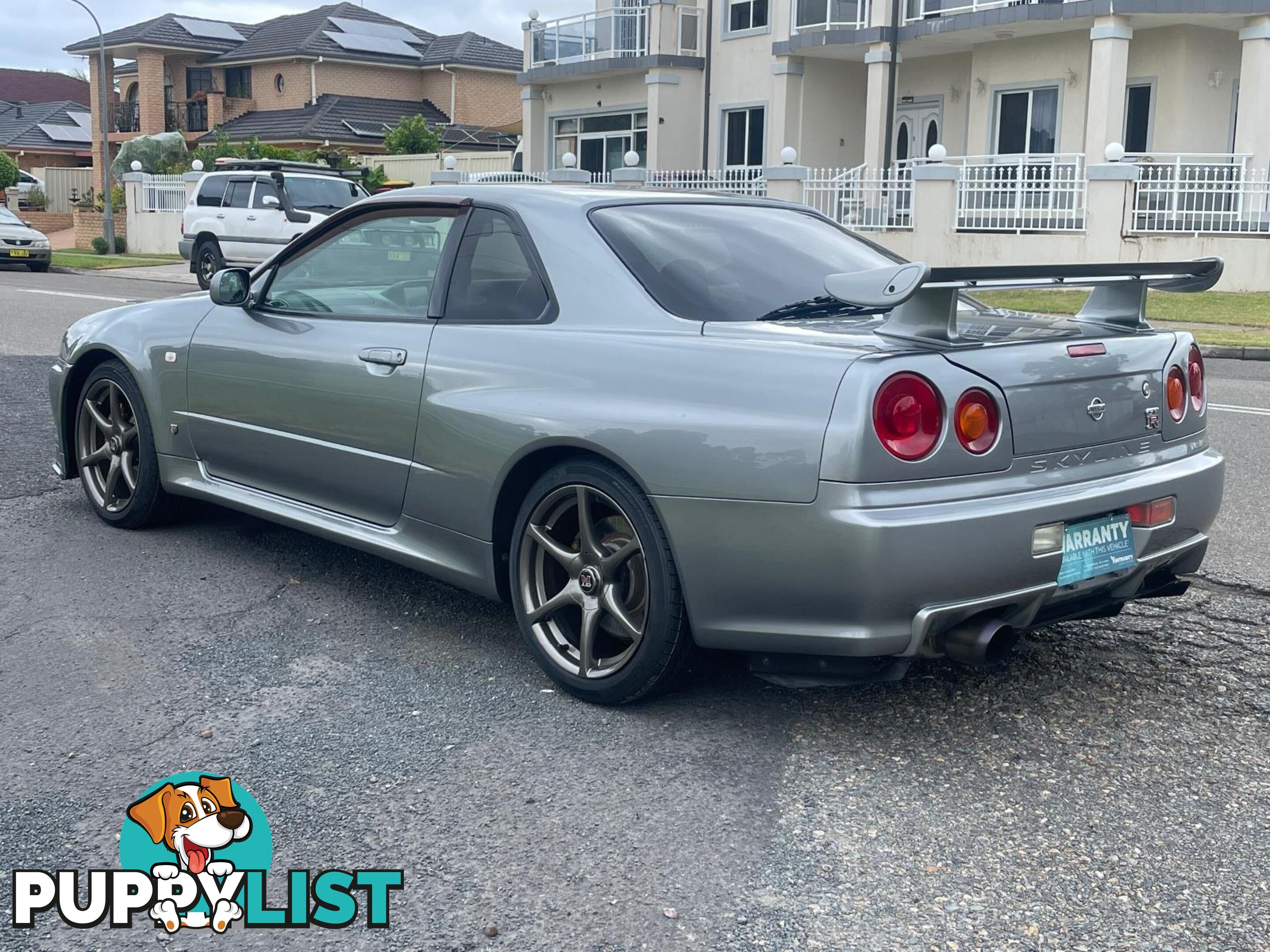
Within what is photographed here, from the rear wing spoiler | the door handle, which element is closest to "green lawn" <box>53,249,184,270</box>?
the door handle

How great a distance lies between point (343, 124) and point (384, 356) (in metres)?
47.5

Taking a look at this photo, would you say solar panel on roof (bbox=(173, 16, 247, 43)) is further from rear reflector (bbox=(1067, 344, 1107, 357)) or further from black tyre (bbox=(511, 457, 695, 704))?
rear reflector (bbox=(1067, 344, 1107, 357))

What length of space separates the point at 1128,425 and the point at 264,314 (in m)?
3.05

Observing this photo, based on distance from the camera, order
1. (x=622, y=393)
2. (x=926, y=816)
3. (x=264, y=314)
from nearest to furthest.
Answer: (x=926, y=816) → (x=622, y=393) → (x=264, y=314)

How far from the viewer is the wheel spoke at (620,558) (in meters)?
3.90

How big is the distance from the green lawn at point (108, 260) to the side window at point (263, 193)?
303 inches

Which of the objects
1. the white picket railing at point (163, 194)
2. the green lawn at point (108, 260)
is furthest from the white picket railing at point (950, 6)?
the white picket railing at point (163, 194)

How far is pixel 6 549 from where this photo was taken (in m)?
5.67

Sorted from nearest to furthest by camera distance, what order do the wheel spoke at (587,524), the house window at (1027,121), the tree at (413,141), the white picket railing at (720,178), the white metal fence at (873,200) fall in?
1. the wheel spoke at (587,524)
2. the white metal fence at (873,200)
3. the white picket railing at (720,178)
4. the house window at (1027,121)
5. the tree at (413,141)

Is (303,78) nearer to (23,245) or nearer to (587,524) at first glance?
(23,245)

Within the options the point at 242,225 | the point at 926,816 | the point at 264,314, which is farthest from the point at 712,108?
the point at 926,816

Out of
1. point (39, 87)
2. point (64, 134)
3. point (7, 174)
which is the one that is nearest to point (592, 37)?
point (7, 174)

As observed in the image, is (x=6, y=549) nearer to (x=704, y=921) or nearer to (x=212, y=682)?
(x=212, y=682)

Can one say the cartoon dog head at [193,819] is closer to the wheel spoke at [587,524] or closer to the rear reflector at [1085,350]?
the wheel spoke at [587,524]
